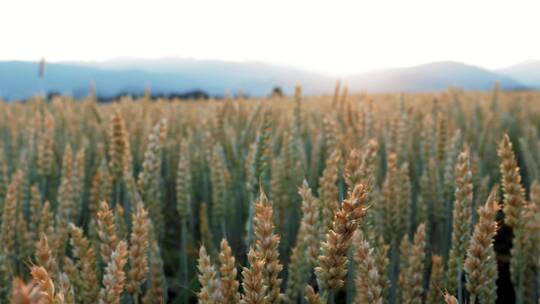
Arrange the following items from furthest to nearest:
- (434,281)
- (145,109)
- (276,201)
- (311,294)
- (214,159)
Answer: (145,109), (214,159), (276,201), (434,281), (311,294)

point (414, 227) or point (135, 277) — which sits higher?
point (135, 277)

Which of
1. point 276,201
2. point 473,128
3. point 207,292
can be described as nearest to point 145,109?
point 276,201

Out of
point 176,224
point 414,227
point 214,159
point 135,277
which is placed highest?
point 214,159

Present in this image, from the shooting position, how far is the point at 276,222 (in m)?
1.73

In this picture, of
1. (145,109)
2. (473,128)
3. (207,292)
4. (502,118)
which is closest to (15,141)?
(145,109)

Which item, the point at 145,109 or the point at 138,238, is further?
the point at 145,109

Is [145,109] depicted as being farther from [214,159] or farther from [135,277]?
[135,277]

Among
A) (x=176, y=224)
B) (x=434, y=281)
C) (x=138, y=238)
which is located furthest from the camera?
(x=176, y=224)

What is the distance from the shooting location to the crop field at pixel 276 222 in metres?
0.89

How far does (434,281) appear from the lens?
4.37ft

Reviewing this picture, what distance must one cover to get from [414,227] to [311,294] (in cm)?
161

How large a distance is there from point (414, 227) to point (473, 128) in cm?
169

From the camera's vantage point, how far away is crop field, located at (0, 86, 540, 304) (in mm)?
885

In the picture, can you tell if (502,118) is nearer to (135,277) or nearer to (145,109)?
(145,109)
